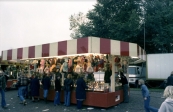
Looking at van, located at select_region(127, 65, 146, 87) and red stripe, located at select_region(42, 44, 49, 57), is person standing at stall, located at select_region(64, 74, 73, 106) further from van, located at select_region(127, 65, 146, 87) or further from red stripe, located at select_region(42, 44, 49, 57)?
van, located at select_region(127, 65, 146, 87)

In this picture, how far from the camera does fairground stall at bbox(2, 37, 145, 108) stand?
28.6 feet

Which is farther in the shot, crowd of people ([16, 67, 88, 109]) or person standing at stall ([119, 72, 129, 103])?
person standing at stall ([119, 72, 129, 103])

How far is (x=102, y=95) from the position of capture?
Result: 906 cm

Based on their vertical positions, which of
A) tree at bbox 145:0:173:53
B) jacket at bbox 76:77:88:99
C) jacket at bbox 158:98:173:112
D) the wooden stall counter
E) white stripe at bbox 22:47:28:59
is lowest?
the wooden stall counter

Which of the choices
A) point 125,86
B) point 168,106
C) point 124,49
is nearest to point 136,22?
point 125,86

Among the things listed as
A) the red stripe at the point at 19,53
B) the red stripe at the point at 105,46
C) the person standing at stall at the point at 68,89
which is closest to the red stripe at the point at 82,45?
the red stripe at the point at 105,46

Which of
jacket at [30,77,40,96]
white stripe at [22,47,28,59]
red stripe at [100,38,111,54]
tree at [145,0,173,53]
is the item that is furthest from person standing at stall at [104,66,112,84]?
tree at [145,0,173,53]

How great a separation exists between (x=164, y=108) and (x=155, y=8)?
2191cm

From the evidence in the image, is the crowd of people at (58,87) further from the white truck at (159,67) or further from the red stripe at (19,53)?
the white truck at (159,67)

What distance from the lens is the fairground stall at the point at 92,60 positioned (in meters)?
8.70

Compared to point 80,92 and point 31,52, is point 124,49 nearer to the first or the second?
point 80,92

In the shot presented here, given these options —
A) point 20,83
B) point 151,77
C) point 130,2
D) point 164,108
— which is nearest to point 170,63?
point 151,77

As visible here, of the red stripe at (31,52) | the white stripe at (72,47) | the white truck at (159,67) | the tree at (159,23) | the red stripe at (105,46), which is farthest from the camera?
the tree at (159,23)

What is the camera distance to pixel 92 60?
33.6ft
